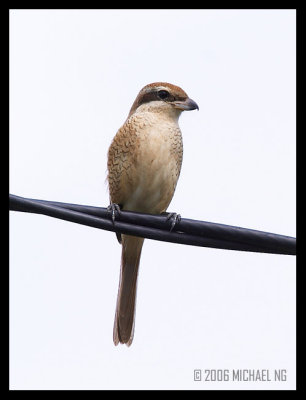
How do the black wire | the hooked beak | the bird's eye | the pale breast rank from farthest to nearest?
the bird's eye, the hooked beak, the pale breast, the black wire

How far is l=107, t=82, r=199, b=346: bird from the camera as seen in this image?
197 inches

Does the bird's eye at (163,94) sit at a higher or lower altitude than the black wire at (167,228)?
higher

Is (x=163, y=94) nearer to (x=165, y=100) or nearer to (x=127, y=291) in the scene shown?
(x=165, y=100)

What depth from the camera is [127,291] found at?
5598 mm

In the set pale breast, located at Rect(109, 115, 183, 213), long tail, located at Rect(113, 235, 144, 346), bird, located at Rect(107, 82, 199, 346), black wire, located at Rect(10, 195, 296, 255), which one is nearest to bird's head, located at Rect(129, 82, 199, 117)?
bird, located at Rect(107, 82, 199, 346)

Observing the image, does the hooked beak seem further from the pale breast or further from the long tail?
the long tail

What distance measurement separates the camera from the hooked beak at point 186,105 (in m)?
5.27

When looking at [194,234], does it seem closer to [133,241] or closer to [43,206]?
[43,206]

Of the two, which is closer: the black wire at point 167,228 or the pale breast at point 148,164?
the black wire at point 167,228

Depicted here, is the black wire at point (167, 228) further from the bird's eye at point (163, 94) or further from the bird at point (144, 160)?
the bird's eye at point (163, 94)

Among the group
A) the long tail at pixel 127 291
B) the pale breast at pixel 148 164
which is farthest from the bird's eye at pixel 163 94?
the long tail at pixel 127 291

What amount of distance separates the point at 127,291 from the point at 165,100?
1578mm

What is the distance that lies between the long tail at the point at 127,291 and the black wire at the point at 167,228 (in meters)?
2.00

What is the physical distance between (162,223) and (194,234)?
174 mm
